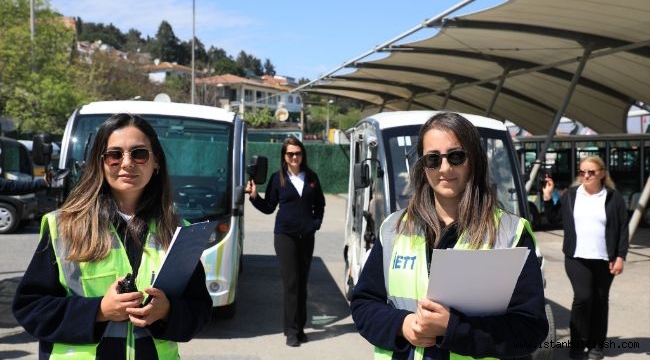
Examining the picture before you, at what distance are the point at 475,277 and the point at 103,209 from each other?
1.32 meters

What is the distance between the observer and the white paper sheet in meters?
2.08

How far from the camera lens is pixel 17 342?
678cm

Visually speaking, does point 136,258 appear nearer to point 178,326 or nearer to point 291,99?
point 178,326

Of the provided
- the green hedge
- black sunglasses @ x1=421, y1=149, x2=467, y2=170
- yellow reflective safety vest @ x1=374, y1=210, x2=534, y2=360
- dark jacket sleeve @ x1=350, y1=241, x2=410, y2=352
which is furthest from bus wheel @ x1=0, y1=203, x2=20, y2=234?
the green hedge

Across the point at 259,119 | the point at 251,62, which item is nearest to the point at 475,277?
the point at 259,119

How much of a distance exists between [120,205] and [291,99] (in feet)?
439

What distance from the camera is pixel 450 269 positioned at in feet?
6.84

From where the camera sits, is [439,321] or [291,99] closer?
[439,321]

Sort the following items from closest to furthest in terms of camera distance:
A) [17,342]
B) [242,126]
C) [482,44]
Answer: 1. [17,342]
2. [242,126]
3. [482,44]

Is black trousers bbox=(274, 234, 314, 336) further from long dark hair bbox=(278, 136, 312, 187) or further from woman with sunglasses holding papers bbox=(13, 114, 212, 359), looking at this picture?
woman with sunglasses holding papers bbox=(13, 114, 212, 359)

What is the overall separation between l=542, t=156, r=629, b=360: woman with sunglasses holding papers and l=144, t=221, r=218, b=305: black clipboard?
4612mm

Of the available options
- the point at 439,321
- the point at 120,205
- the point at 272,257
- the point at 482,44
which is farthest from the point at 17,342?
the point at 482,44

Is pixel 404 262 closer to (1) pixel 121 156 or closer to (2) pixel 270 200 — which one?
(1) pixel 121 156

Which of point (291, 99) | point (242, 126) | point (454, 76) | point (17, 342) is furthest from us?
point (291, 99)
